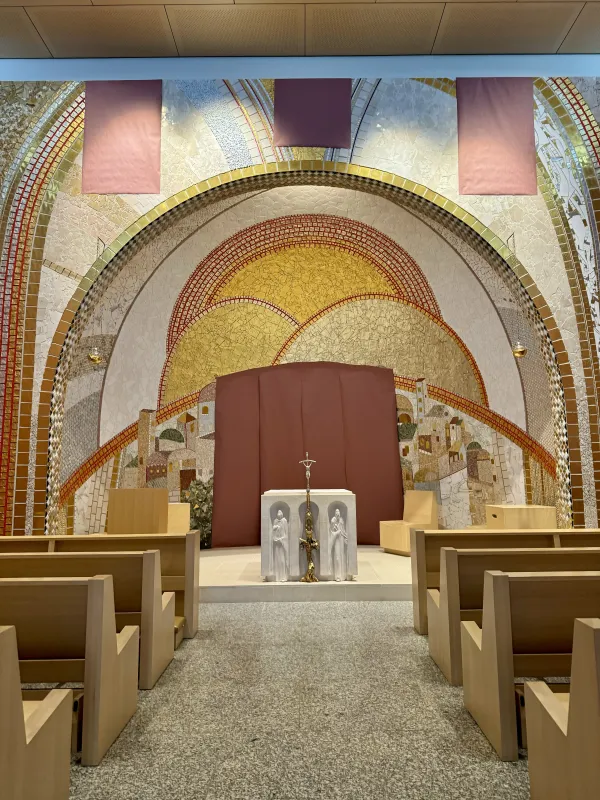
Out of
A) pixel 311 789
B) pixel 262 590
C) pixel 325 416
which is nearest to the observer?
pixel 311 789

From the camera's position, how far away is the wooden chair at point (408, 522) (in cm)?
691

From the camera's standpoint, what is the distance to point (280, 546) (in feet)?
16.9

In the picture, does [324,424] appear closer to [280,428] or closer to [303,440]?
[303,440]

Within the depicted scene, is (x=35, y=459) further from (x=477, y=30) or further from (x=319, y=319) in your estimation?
(x=477, y=30)

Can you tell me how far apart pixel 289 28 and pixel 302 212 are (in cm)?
287

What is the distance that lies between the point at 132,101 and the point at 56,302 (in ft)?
6.84

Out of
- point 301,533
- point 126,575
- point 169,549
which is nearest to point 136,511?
point 301,533

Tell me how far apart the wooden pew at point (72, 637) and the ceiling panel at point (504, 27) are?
527 centimetres

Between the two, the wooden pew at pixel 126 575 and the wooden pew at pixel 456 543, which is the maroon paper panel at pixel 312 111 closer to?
the wooden pew at pixel 456 543

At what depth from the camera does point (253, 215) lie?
800 centimetres

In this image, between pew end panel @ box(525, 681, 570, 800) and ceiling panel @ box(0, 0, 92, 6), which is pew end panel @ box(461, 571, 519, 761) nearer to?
pew end panel @ box(525, 681, 570, 800)

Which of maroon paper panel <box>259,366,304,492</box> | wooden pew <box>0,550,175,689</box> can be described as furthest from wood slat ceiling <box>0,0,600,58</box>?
wooden pew <box>0,550,175,689</box>

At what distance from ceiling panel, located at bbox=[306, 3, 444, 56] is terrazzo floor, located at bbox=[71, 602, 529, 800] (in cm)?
489

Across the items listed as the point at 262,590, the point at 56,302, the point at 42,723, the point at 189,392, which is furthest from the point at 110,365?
the point at 42,723
